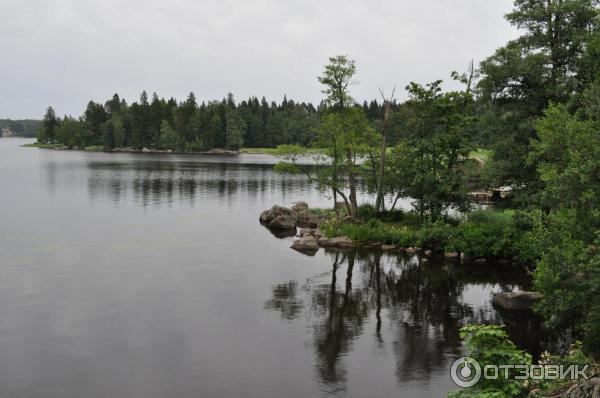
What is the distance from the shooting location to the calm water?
20.5m

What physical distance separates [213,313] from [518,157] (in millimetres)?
24390

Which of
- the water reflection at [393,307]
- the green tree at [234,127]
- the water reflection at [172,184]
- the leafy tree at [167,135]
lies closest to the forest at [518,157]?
the water reflection at [393,307]

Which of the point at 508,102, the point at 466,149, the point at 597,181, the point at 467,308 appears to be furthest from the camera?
the point at 466,149

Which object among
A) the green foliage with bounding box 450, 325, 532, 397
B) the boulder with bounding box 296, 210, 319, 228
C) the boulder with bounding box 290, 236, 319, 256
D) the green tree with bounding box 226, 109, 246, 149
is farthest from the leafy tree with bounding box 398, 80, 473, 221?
the green tree with bounding box 226, 109, 246, 149

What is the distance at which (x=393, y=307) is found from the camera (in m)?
30.5

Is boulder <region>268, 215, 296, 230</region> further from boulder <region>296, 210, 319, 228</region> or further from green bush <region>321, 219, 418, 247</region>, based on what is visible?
green bush <region>321, 219, 418, 247</region>

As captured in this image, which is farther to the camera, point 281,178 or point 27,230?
point 281,178

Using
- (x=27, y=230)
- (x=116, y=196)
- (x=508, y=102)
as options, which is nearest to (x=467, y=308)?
(x=508, y=102)

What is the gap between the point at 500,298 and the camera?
30.8 meters

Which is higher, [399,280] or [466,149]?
[466,149]

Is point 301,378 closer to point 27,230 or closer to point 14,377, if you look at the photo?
point 14,377

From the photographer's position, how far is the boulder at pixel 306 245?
45319 millimetres

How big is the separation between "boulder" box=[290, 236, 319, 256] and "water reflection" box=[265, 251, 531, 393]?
3.35 metres

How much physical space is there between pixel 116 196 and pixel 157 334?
51.6m
